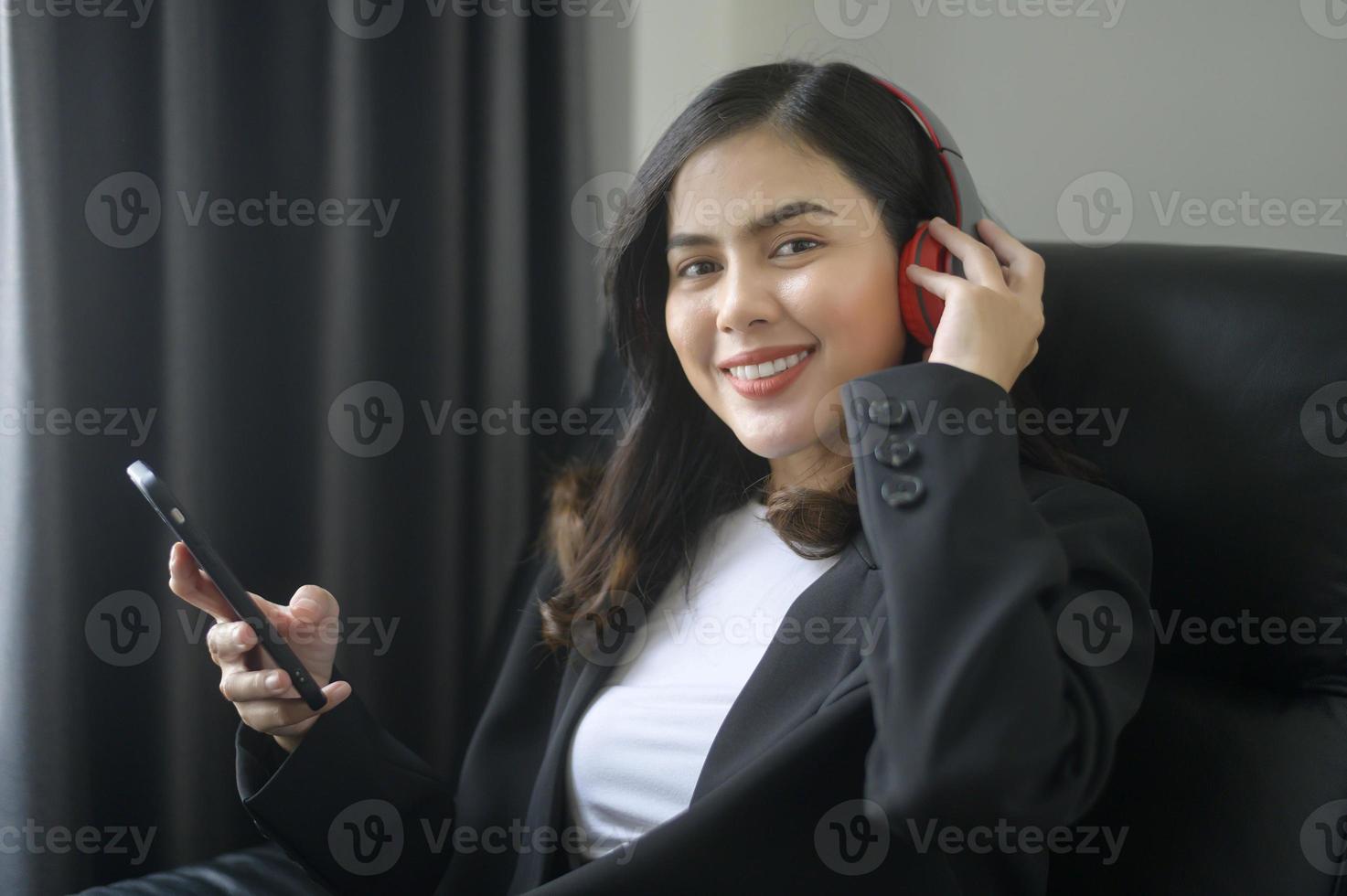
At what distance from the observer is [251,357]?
1.38 metres

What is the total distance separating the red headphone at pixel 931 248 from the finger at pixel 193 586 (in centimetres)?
70

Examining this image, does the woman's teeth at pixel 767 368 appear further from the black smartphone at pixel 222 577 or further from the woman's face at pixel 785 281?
the black smartphone at pixel 222 577

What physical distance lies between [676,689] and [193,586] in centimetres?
48

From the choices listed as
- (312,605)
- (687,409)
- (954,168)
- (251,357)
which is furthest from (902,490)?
(251,357)

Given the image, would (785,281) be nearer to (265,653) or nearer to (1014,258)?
(1014,258)

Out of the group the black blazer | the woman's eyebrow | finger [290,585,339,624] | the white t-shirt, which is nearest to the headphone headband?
the woman's eyebrow

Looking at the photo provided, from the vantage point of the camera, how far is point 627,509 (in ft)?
4.11

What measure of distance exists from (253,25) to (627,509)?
0.79m

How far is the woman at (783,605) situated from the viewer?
75cm

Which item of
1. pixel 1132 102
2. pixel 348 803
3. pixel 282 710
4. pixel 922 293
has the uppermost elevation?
pixel 1132 102

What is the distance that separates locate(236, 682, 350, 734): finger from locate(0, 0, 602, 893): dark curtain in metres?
0.32

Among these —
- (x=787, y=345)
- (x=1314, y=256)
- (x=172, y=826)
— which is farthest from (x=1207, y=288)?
(x=172, y=826)

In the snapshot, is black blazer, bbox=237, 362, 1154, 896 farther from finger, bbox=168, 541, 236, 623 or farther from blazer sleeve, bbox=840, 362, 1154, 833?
finger, bbox=168, 541, 236, 623

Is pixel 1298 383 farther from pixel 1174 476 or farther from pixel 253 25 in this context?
pixel 253 25
